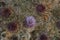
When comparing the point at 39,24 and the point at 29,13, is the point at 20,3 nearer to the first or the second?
the point at 29,13

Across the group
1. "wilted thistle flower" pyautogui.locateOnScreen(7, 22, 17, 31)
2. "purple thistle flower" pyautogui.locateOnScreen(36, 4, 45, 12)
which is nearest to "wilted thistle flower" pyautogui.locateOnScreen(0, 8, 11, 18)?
"wilted thistle flower" pyautogui.locateOnScreen(7, 22, 17, 31)

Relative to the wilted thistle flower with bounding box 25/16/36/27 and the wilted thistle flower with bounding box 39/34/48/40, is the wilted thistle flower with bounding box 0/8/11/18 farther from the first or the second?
the wilted thistle flower with bounding box 39/34/48/40

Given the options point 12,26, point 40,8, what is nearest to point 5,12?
point 12,26

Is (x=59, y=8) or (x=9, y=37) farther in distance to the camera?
(x=59, y=8)

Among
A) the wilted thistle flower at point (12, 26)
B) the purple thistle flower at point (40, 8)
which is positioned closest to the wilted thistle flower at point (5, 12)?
the wilted thistle flower at point (12, 26)

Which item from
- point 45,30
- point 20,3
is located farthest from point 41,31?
point 20,3

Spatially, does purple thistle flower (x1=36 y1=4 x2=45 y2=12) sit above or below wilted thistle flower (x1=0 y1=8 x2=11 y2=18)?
above

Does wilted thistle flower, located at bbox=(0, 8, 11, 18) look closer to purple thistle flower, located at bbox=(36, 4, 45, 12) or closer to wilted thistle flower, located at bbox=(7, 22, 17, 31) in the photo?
wilted thistle flower, located at bbox=(7, 22, 17, 31)

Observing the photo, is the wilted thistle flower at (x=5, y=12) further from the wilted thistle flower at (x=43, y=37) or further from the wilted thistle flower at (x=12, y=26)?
the wilted thistle flower at (x=43, y=37)

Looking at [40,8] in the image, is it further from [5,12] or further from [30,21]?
[5,12]

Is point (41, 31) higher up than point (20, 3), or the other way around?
point (20, 3)

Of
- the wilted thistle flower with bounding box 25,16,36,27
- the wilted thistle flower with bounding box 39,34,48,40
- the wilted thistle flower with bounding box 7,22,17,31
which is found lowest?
the wilted thistle flower with bounding box 39,34,48,40
